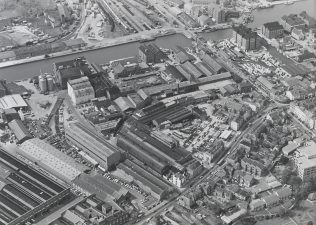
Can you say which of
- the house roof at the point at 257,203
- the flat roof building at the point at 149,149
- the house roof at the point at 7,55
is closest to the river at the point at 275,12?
the house roof at the point at 7,55

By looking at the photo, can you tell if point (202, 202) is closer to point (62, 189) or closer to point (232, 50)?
point (62, 189)

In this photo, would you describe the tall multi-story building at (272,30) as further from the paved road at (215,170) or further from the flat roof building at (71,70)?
the flat roof building at (71,70)

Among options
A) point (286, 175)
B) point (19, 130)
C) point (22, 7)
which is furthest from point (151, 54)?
point (286, 175)

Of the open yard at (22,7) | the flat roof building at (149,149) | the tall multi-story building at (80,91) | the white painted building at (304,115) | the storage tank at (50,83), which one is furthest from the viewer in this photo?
the open yard at (22,7)

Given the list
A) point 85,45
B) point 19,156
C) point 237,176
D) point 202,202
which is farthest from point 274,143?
point 85,45

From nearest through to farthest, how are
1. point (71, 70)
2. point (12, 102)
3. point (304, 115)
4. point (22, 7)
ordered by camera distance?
point (304, 115) → point (12, 102) → point (71, 70) → point (22, 7)

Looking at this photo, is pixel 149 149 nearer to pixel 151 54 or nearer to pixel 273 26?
pixel 151 54

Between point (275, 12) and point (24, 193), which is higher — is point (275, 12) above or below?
below
